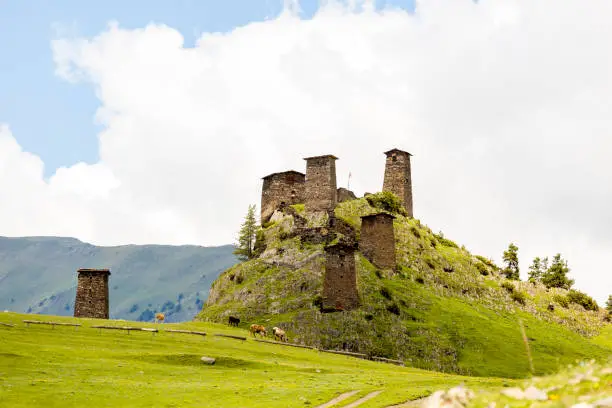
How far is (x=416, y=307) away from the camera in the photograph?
302ft

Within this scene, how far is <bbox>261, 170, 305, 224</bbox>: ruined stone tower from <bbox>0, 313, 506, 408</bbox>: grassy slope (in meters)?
60.1

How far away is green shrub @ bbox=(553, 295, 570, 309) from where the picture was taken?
10884 centimetres

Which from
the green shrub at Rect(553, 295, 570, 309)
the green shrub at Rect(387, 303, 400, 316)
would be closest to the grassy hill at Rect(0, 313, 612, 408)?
the green shrub at Rect(387, 303, 400, 316)

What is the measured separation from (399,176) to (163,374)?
303 ft

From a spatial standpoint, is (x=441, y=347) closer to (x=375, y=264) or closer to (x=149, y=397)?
(x=375, y=264)

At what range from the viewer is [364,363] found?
65000 mm

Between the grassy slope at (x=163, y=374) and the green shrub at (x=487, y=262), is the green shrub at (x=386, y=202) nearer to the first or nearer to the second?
the green shrub at (x=487, y=262)

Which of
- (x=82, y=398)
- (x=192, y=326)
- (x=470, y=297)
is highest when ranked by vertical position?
(x=470, y=297)

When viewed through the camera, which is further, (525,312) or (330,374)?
(525,312)

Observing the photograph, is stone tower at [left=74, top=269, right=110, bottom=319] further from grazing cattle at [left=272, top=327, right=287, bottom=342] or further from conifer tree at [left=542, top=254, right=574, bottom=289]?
conifer tree at [left=542, top=254, right=574, bottom=289]

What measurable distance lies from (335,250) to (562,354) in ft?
104

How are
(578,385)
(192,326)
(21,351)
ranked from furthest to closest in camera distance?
(192,326) → (21,351) → (578,385)

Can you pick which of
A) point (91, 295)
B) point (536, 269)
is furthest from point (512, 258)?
point (91, 295)

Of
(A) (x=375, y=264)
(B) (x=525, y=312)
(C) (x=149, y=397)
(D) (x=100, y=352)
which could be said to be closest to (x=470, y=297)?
(B) (x=525, y=312)
